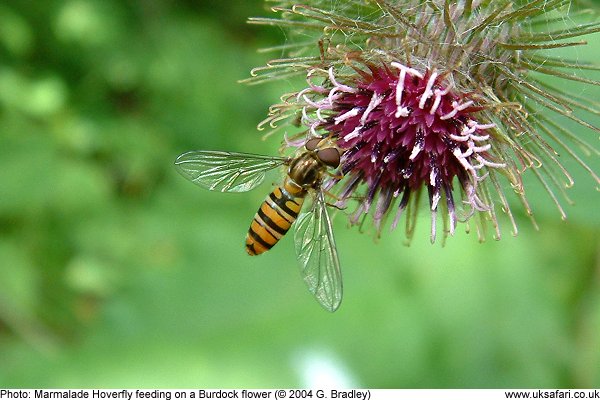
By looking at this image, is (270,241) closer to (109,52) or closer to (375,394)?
(375,394)

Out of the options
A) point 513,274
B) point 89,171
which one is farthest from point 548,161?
A: point 89,171

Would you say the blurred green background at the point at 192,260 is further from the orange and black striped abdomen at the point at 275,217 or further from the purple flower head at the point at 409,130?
the orange and black striped abdomen at the point at 275,217

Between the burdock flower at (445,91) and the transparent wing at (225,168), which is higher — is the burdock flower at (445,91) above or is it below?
above

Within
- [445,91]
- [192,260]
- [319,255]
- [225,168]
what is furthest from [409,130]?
[192,260]
